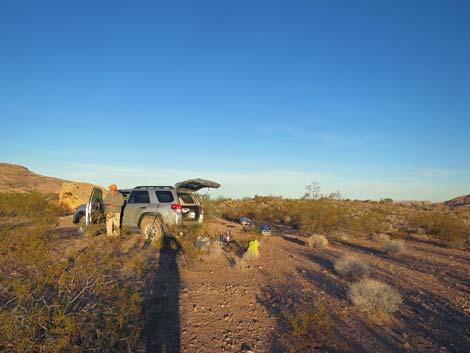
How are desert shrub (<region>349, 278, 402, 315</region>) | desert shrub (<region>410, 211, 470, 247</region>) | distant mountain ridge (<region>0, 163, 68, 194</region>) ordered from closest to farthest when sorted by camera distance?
desert shrub (<region>349, 278, 402, 315</region>) → desert shrub (<region>410, 211, 470, 247</region>) → distant mountain ridge (<region>0, 163, 68, 194</region>)

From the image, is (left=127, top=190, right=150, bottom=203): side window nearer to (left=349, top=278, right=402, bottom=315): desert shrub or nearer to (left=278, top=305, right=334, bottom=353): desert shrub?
(left=278, top=305, right=334, bottom=353): desert shrub

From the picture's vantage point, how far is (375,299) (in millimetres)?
5387

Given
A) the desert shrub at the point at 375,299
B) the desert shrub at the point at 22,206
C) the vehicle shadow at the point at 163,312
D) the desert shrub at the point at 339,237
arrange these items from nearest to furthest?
the vehicle shadow at the point at 163,312, the desert shrub at the point at 375,299, the desert shrub at the point at 339,237, the desert shrub at the point at 22,206

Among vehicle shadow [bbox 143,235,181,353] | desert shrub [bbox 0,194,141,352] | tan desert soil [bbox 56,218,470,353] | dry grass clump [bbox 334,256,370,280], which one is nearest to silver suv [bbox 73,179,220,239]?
tan desert soil [bbox 56,218,470,353]

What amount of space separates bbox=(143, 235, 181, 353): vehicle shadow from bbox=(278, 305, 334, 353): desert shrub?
4.96 feet

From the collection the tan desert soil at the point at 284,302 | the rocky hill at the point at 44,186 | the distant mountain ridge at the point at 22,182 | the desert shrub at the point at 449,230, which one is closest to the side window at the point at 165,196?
the tan desert soil at the point at 284,302

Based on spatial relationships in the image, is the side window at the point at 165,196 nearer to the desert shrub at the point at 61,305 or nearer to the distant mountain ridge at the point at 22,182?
the desert shrub at the point at 61,305

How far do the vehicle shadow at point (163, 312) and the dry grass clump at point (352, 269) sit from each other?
12.7 ft

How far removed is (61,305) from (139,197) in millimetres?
6421

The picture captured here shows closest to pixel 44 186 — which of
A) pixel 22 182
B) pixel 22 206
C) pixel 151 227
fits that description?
pixel 22 182

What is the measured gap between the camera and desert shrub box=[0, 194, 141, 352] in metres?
3.01

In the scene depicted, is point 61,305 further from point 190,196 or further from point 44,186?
point 44,186

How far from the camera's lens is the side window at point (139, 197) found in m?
9.45

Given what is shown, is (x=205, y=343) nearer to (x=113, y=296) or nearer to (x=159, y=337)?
(x=159, y=337)
